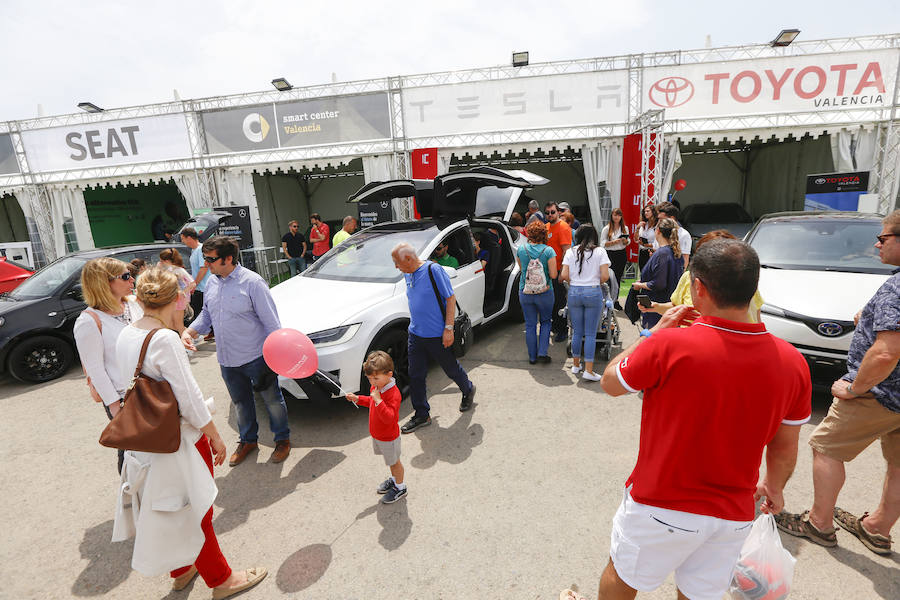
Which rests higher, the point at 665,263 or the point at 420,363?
the point at 665,263

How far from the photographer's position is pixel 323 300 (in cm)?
423

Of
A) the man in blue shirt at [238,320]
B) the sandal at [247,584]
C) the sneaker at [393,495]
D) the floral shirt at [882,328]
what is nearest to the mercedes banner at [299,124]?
the man in blue shirt at [238,320]

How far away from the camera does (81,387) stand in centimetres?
524

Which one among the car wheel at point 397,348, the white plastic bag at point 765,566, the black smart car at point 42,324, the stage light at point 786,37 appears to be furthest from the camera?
the stage light at point 786,37

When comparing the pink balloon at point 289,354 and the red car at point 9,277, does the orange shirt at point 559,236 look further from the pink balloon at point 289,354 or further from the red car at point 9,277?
the red car at point 9,277

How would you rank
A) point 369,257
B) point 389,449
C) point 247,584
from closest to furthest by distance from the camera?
point 247,584 < point 389,449 < point 369,257

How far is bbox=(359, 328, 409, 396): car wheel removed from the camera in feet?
13.5

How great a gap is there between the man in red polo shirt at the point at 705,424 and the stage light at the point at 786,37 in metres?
11.0

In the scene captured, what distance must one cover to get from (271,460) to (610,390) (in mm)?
3006

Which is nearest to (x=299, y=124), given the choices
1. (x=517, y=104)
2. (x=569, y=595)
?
(x=517, y=104)

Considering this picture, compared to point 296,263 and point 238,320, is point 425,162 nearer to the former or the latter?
point 296,263

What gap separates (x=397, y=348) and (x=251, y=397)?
→ 54.2 inches

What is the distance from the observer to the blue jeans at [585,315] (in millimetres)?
4504

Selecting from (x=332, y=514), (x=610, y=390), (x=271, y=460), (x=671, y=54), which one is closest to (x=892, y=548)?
(x=610, y=390)
